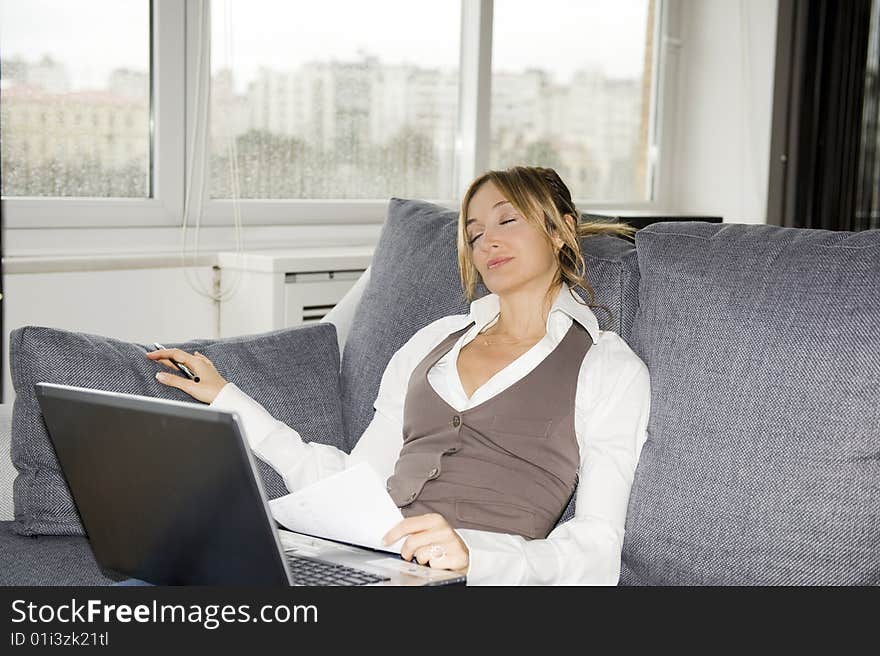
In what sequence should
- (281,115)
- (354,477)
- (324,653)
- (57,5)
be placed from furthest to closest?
(281,115) < (57,5) < (354,477) < (324,653)

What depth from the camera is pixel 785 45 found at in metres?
4.46

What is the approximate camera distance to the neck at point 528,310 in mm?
1804

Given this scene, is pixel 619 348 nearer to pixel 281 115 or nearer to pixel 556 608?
pixel 556 608

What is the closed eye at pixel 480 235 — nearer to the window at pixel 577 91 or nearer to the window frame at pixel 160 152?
the window frame at pixel 160 152

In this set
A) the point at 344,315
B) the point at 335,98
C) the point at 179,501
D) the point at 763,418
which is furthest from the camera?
the point at 335,98

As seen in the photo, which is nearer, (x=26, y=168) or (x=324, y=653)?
(x=324, y=653)

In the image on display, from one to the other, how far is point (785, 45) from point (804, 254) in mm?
3232

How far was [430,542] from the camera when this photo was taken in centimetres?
133

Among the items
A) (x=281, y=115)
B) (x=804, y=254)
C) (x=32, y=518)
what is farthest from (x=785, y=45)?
(x=32, y=518)

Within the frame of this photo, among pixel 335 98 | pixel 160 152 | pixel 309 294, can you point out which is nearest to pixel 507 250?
pixel 309 294

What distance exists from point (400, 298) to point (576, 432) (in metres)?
0.51

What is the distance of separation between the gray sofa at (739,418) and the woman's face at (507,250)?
0.09m

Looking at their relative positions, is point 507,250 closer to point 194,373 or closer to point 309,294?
point 194,373

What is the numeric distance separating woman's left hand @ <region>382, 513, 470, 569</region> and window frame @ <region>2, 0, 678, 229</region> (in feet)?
6.50
